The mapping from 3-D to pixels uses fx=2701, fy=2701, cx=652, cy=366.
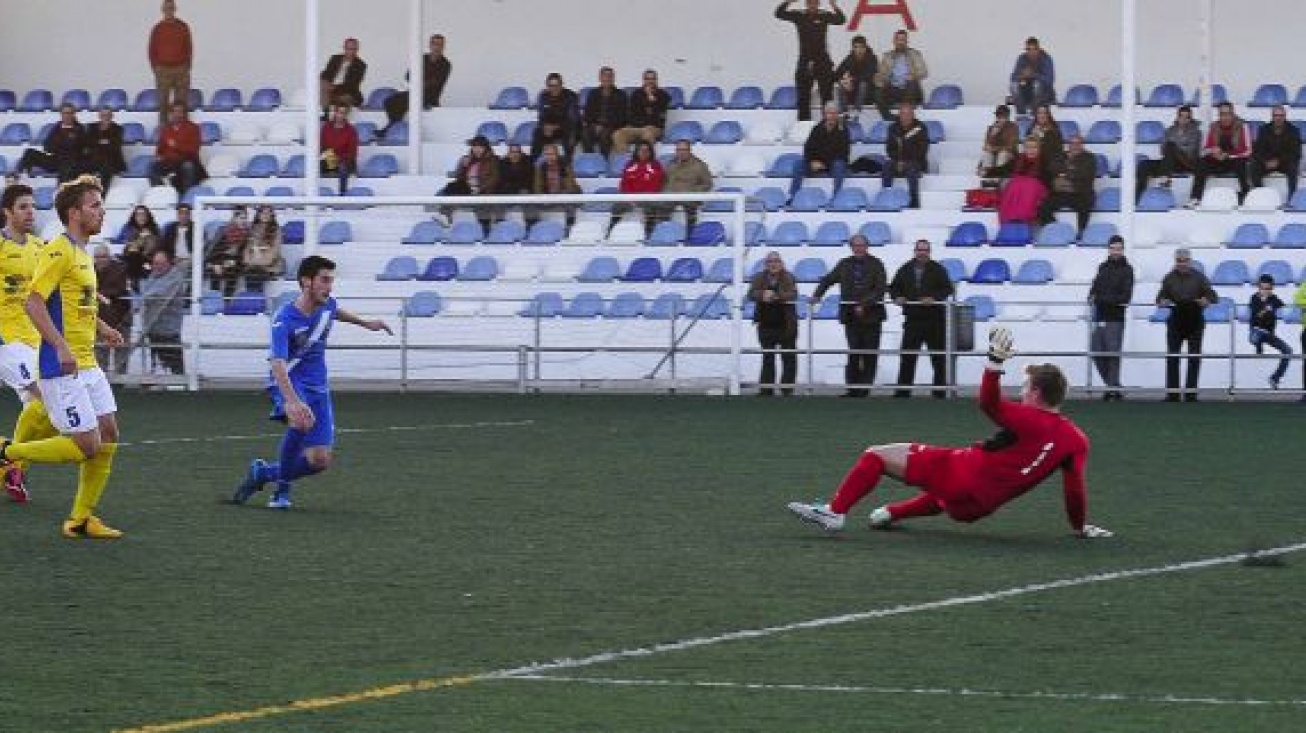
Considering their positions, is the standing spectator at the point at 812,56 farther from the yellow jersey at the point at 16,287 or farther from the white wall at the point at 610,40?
the yellow jersey at the point at 16,287

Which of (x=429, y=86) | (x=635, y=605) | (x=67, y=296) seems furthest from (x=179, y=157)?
(x=635, y=605)

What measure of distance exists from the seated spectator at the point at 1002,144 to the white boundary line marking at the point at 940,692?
22.1 meters

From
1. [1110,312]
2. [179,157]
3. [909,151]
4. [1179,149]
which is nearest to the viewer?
[1110,312]

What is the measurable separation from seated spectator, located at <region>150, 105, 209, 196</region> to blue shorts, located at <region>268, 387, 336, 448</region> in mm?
17947

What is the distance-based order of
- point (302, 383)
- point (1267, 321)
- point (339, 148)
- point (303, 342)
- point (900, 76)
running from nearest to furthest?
point (303, 342) → point (302, 383) → point (1267, 321) → point (900, 76) → point (339, 148)

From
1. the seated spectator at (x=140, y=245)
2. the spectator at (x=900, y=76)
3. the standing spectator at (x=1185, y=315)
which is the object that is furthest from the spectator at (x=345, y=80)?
the standing spectator at (x=1185, y=315)

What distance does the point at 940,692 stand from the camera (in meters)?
8.40

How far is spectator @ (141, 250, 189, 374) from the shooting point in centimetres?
2903

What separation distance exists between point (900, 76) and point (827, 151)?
1.49 metres

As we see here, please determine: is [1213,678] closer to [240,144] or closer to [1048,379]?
[1048,379]

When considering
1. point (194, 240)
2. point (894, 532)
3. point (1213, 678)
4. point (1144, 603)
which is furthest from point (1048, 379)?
point (194, 240)

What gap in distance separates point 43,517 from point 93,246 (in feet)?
53.2

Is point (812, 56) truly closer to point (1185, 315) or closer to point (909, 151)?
point (909, 151)

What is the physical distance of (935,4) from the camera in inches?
1335
